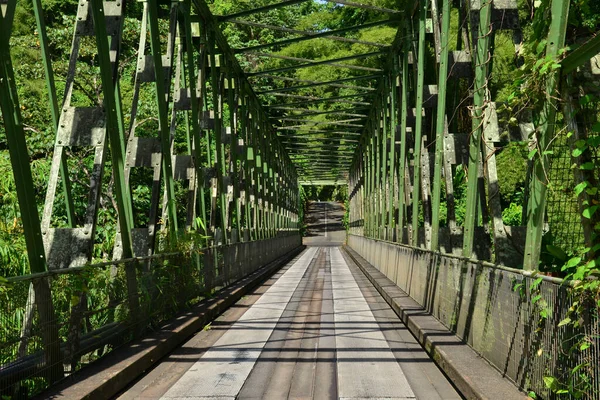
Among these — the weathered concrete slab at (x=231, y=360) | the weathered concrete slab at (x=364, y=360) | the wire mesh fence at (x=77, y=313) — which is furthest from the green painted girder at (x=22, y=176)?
the weathered concrete slab at (x=364, y=360)

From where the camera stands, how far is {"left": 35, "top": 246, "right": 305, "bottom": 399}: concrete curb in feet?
17.9

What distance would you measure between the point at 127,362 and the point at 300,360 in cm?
192

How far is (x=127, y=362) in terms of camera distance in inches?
260

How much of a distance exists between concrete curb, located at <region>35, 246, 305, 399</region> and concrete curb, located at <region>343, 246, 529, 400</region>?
272 centimetres

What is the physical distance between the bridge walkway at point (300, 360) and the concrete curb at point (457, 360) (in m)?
0.13

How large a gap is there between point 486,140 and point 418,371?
232cm

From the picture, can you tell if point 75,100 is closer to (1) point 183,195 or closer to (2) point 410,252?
(1) point 183,195

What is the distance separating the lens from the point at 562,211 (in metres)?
6.80

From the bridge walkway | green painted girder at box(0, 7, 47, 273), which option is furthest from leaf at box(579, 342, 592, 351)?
green painted girder at box(0, 7, 47, 273)

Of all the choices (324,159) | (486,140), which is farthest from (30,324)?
(324,159)

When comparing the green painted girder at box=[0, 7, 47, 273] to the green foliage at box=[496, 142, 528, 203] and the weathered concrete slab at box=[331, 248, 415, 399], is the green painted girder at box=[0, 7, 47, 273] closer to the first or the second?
the weathered concrete slab at box=[331, 248, 415, 399]

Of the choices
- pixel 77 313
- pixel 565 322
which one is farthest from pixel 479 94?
pixel 77 313

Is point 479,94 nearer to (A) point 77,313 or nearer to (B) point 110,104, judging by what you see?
(B) point 110,104

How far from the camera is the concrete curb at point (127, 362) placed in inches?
215
